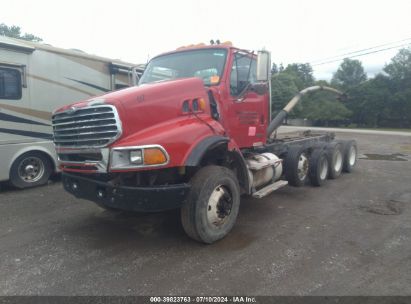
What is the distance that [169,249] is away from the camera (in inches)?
166

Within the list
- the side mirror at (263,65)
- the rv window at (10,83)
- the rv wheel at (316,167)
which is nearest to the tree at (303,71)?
the rv wheel at (316,167)

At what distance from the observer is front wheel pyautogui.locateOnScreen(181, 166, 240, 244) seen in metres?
4.07

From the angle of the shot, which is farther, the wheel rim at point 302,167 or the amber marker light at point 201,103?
the wheel rim at point 302,167

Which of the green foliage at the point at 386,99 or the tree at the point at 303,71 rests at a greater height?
the tree at the point at 303,71

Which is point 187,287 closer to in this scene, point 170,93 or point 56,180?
point 170,93

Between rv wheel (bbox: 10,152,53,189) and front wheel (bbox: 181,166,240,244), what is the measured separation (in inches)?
199

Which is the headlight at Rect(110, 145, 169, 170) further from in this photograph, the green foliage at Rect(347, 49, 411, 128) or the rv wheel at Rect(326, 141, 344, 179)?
the green foliage at Rect(347, 49, 411, 128)

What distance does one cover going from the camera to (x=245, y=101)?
18.1ft

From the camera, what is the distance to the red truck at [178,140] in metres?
3.71

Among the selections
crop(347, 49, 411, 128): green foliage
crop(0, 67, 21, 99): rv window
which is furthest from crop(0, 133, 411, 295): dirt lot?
crop(347, 49, 411, 128): green foliage

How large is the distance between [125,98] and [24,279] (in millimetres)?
2331

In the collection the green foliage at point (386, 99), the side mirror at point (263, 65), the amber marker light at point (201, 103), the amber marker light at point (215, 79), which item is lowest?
the amber marker light at point (201, 103)

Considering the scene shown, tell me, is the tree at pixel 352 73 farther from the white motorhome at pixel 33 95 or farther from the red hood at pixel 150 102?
the red hood at pixel 150 102

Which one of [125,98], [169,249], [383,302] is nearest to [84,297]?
[169,249]
